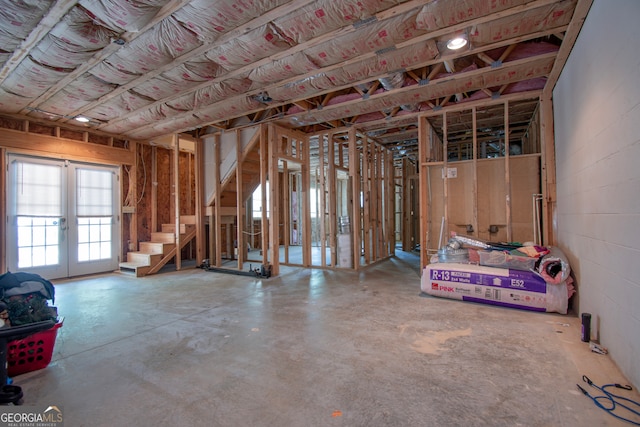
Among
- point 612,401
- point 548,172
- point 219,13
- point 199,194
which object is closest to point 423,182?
point 548,172

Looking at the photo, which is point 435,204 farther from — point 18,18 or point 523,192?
point 18,18

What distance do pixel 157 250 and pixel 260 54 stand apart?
4.95 meters

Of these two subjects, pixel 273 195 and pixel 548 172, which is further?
pixel 273 195

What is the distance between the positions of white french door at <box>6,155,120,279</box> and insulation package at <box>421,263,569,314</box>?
650 centimetres

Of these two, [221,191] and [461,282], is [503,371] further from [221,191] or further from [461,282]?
[221,191]

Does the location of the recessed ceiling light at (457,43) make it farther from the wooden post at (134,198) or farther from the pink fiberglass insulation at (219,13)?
the wooden post at (134,198)

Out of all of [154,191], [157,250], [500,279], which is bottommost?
[500,279]

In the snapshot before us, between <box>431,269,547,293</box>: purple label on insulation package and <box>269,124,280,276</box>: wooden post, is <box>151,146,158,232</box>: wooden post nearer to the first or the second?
<box>269,124,280,276</box>: wooden post

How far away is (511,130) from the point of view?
6309 millimetres

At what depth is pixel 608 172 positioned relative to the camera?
2297 millimetres

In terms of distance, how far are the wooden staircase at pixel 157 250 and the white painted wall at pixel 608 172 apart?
682 cm

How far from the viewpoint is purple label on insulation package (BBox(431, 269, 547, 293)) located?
3.49 metres

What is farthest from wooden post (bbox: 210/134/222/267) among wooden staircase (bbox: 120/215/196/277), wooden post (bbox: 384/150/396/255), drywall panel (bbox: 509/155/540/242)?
drywall panel (bbox: 509/155/540/242)

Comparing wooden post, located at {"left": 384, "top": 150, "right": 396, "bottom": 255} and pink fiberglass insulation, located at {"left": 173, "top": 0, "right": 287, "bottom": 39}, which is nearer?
pink fiberglass insulation, located at {"left": 173, "top": 0, "right": 287, "bottom": 39}
